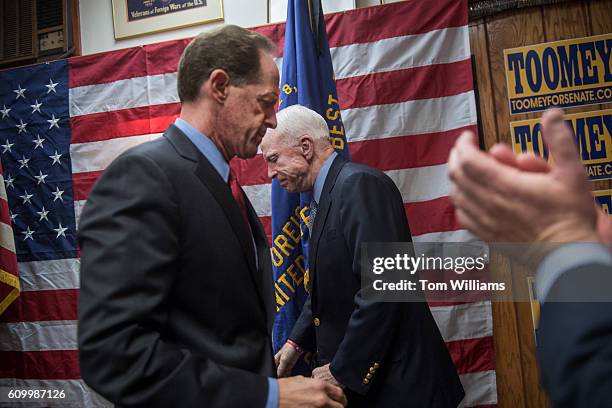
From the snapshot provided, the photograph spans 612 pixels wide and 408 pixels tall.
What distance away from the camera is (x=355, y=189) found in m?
1.43

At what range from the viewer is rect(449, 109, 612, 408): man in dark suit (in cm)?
37

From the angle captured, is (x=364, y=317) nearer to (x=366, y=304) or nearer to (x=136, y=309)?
(x=366, y=304)

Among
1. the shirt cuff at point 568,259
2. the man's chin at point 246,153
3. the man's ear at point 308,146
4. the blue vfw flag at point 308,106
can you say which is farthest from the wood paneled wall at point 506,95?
the shirt cuff at point 568,259

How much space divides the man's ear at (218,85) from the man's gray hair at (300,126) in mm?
677

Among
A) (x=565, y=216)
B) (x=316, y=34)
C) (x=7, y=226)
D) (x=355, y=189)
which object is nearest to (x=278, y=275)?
(x=355, y=189)

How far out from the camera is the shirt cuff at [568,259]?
15.8 inches

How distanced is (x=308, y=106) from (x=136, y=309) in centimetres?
151

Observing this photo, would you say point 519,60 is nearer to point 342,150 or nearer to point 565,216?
point 342,150

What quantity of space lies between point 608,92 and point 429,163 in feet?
2.51

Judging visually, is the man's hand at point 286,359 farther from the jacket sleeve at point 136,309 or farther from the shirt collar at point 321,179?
the jacket sleeve at point 136,309

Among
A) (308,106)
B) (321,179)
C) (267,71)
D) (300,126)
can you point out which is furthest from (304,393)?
(308,106)

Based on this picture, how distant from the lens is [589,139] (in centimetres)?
220

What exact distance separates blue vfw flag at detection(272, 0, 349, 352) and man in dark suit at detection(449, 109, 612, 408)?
1.57 metres

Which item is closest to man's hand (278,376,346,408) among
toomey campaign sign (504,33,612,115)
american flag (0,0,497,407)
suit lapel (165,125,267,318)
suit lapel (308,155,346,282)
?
suit lapel (165,125,267,318)
